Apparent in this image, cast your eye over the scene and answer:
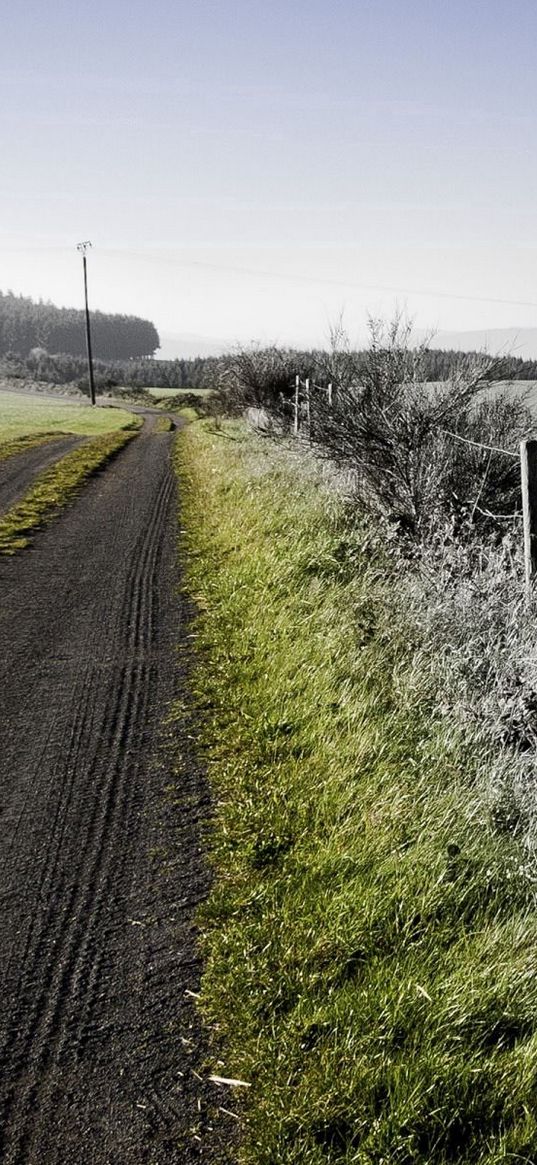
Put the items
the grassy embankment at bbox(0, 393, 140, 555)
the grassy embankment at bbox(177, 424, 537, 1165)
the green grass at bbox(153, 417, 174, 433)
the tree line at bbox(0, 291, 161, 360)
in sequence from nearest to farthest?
the grassy embankment at bbox(177, 424, 537, 1165)
the grassy embankment at bbox(0, 393, 140, 555)
the green grass at bbox(153, 417, 174, 433)
the tree line at bbox(0, 291, 161, 360)

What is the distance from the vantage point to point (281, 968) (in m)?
2.97

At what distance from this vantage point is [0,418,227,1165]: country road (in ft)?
8.05

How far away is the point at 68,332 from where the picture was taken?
572 ft

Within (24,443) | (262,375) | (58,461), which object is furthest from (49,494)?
(262,375)

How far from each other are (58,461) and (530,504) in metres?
16.0

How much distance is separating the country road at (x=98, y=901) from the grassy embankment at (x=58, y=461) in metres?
4.75

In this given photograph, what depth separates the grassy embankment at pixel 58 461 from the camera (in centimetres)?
1223

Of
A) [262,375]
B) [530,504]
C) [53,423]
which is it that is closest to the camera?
[530,504]

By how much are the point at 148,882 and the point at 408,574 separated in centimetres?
475

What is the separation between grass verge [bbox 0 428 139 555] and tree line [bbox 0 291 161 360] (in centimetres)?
15322

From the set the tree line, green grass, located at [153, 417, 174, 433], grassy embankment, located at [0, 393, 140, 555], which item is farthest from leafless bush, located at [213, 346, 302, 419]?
the tree line

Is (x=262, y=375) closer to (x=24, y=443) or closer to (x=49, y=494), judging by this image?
(x=24, y=443)

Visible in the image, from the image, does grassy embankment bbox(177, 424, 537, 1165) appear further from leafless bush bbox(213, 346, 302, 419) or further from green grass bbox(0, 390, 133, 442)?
green grass bbox(0, 390, 133, 442)

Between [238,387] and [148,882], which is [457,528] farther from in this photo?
[238,387]
